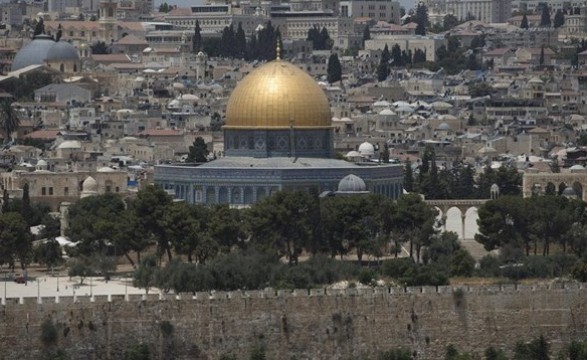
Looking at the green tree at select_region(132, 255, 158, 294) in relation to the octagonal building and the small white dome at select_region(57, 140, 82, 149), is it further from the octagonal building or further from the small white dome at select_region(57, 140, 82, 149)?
the small white dome at select_region(57, 140, 82, 149)

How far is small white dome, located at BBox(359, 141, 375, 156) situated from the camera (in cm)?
9798

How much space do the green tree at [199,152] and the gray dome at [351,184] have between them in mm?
12985

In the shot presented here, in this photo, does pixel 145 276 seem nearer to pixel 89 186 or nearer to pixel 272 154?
pixel 272 154

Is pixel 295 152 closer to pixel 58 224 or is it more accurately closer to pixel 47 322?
pixel 58 224

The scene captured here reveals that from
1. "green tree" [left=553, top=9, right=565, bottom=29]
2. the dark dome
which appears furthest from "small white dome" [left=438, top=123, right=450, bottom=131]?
"green tree" [left=553, top=9, right=565, bottom=29]

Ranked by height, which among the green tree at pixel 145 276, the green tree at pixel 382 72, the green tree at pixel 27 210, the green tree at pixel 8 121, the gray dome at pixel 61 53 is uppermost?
the green tree at pixel 145 276

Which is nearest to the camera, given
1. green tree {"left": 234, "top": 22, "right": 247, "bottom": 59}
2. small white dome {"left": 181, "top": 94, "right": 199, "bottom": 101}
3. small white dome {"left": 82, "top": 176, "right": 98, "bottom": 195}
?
small white dome {"left": 82, "top": 176, "right": 98, "bottom": 195}

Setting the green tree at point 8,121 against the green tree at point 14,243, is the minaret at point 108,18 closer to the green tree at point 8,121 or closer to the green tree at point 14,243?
the green tree at point 8,121

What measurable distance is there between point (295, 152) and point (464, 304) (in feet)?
82.8

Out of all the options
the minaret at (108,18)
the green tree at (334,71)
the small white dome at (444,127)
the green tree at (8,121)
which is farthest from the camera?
the minaret at (108,18)

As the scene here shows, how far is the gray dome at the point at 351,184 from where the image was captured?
75.2 m

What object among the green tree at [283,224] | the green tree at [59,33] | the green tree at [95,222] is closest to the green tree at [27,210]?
the green tree at [95,222]

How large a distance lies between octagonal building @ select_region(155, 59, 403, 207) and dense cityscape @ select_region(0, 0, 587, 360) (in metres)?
0.05

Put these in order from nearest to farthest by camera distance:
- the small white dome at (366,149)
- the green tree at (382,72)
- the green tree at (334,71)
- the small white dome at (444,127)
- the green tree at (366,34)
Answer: the small white dome at (366,149) → the small white dome at (444,127) → the green tree at (334,71) → the green tree at (382,72) → the green tree at (366,34)
